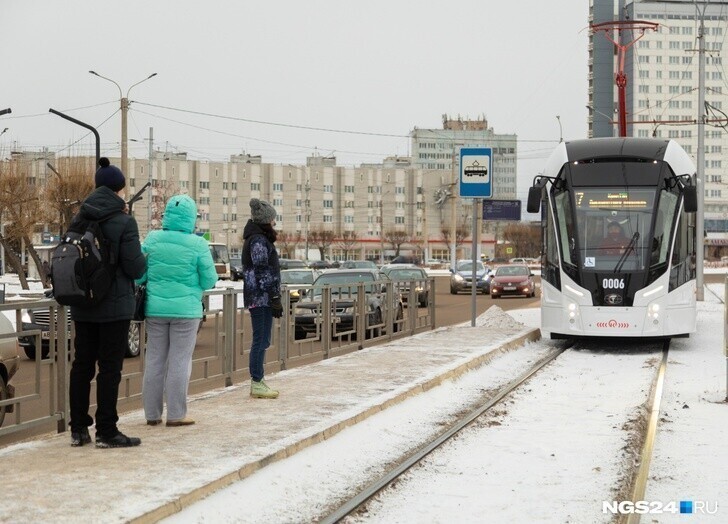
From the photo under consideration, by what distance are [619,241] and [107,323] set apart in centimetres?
1216

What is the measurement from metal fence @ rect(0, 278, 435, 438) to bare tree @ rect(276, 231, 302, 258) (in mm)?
112236

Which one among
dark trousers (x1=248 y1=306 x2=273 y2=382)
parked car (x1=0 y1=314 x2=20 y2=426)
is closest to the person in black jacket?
parked car (x1=0 y1=314 x2=20 y2=426)

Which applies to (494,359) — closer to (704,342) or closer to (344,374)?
(344,374)

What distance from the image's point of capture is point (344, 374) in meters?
13.1

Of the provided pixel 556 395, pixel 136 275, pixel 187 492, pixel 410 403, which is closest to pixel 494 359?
pixel 556 395

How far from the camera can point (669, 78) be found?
16700cm

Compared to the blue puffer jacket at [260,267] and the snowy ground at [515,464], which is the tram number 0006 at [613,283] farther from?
the blue puffer jacket at [260,267]

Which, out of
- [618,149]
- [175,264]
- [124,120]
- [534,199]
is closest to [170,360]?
[175,264]

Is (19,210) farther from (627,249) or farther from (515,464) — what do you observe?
(515,464)

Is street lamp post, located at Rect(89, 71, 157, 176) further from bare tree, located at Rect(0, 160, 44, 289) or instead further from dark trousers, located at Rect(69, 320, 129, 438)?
dark trousers, located at Rect(69, 320, 129, 438)

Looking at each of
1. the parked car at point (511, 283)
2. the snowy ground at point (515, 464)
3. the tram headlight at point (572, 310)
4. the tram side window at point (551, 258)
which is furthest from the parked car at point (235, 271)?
the snowy ground at point (515, 464)

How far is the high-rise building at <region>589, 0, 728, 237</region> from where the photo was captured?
15538 cm

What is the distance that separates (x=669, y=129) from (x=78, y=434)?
552 ft

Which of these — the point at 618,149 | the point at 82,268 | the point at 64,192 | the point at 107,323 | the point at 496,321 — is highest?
the point at 64,192
